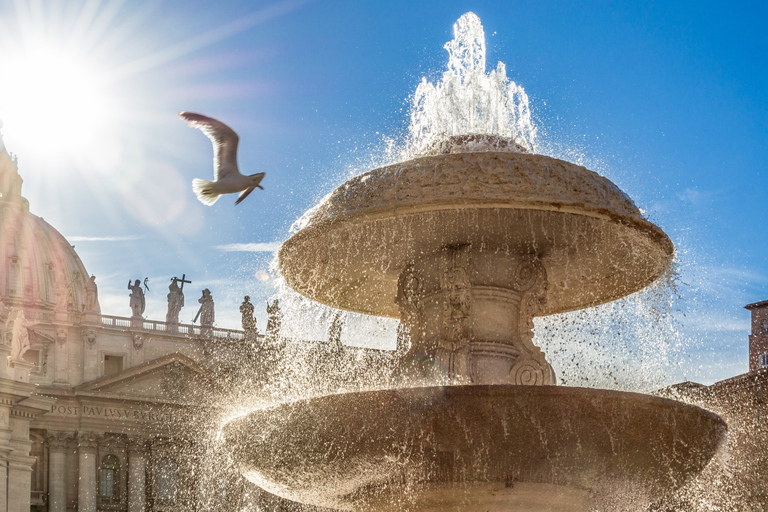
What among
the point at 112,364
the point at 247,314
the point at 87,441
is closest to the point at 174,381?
the point at 112,364

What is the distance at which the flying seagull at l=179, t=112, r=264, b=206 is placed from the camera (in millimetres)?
7090

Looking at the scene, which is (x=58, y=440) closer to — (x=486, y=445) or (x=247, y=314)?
(x=247, y=314)

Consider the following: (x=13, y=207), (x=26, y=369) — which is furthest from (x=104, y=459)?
(x=13, y=207)

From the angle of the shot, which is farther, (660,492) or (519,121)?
(519,121)

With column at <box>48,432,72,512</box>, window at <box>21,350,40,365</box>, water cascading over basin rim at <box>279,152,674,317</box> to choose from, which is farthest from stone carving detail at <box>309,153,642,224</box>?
window at <box>21,350,40,365</box>

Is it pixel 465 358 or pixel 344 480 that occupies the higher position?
pixel 465 358

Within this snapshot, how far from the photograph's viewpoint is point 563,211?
6.29 meters

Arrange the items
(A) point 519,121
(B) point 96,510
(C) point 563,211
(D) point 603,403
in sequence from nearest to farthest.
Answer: (D) point 603,403 → (C) point 563,211 → (A) point 519,121 → (B) point 96,510

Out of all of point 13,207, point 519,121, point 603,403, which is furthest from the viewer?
point 13,207

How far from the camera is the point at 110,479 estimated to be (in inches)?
1694

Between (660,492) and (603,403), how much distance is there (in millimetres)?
1227

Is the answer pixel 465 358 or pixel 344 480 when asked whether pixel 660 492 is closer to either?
pixel 465 358

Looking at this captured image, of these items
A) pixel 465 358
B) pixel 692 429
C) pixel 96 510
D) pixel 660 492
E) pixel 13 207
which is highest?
pixel 13 207

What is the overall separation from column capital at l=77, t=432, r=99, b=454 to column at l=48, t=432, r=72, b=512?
1.70 ft
